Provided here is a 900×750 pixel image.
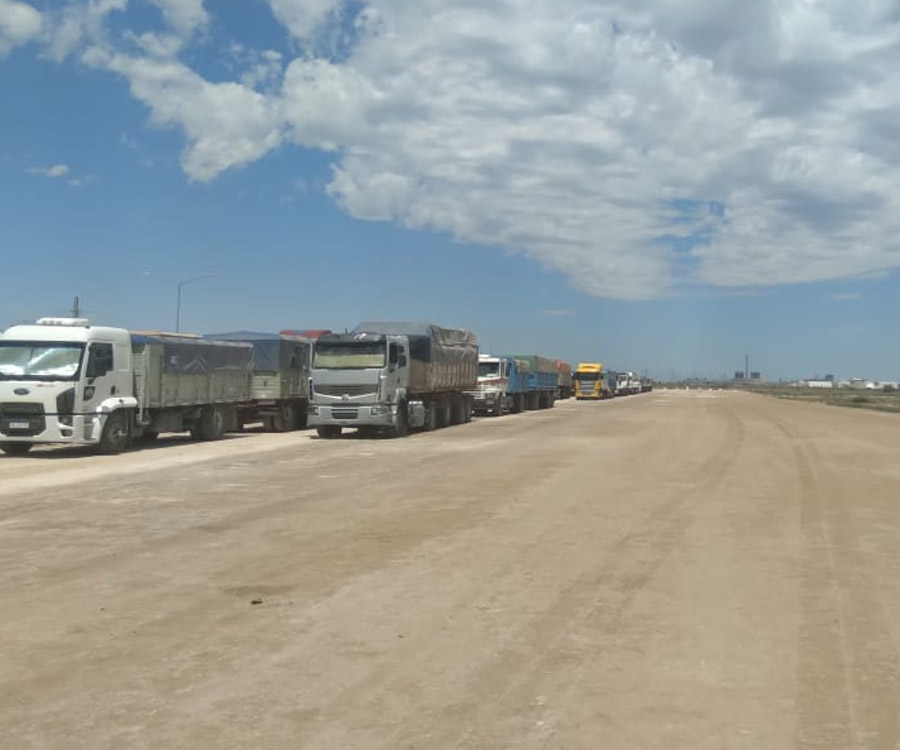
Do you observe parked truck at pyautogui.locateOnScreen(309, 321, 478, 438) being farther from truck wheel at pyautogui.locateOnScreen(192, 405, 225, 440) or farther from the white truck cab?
the white truck cab

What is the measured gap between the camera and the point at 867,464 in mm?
20500

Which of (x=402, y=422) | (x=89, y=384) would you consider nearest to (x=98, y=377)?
(x=89, y=384)

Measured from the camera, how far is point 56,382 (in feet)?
66.3

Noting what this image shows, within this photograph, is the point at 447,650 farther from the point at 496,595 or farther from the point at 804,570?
the point at 804,570

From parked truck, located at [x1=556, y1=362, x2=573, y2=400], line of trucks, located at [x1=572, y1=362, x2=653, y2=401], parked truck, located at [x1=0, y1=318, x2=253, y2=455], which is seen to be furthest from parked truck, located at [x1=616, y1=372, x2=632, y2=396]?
parked truck, located at [x1=0, y1=318, x2=253, y2=455]

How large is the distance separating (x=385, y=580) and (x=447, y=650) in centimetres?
220

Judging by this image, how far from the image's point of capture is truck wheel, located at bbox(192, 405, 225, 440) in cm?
2608

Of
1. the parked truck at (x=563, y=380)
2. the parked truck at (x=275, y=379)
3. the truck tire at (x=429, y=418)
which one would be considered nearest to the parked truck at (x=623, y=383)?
the parked truck at (x=563, y=380)

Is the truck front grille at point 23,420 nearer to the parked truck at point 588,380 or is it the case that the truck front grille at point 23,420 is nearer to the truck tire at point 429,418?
the truck tire at point 429,418

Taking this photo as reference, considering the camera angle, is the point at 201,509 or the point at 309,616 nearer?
the point at 309,616

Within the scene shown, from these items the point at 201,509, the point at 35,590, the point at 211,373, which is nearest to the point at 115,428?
the point at 211,373

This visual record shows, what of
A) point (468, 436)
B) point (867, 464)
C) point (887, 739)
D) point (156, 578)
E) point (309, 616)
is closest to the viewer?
point (887, 739)

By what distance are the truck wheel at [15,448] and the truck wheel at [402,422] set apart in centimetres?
997

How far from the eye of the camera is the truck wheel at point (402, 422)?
27672 mm
